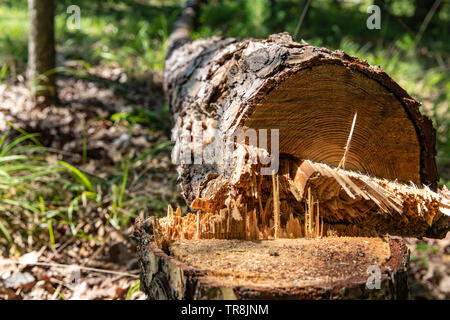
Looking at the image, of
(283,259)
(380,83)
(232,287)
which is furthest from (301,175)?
(232,287)

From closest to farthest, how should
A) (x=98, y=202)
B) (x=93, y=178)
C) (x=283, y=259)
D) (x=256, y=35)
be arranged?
1. (x=283, y=259)
2. (x=98, y=202)
3. (x=93, y=178)
4. (x=256, y=35)

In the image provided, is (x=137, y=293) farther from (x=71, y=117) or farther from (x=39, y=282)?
(x=71, y=117)

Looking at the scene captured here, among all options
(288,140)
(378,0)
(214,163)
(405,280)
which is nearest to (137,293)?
(214,163)

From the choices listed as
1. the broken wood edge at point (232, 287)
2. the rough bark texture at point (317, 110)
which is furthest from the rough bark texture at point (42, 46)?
the broken wood edge at point (232, 287)

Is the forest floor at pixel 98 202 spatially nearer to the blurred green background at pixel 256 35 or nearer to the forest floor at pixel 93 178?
the forest floor at pixel 93 178

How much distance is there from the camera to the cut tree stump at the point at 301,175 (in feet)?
4.49

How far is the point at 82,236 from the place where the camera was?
2432 millimetres

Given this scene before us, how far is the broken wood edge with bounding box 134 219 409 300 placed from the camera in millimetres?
1136

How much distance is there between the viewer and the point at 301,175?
1.61 metres

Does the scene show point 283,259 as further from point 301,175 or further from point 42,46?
point 42,46

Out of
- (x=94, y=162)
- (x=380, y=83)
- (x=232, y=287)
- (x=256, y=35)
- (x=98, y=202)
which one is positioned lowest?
(x=232, y=287)

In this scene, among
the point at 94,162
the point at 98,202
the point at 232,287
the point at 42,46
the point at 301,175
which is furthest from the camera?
the point at 42,46

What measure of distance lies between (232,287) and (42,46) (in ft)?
9.79

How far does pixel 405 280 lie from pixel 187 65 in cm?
185
